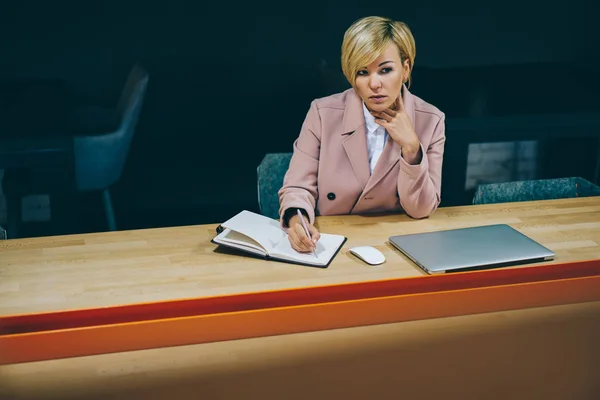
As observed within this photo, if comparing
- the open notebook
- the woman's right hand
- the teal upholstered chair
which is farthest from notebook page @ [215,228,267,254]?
the teal upholstered chair

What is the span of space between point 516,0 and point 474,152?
2.61 ft

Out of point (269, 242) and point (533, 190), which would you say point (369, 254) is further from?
point (533, 190)

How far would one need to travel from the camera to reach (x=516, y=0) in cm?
338

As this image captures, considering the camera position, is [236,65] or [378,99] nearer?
[378,99]

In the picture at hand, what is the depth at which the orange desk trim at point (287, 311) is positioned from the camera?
1647 millimetres

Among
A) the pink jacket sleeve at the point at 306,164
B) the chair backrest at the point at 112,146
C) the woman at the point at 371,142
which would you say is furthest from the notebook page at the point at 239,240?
the chair backrest at the point at 112,146

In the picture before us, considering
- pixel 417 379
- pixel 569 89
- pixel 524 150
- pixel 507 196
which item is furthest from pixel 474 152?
pixel 417 379

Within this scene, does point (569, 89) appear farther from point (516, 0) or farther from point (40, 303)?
point (40, 303)

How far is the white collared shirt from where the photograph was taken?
7.87 feet

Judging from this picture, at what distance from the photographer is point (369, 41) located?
86.8 inches

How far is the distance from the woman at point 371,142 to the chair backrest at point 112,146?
0.97m

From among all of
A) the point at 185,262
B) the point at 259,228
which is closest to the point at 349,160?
the point at 259,228

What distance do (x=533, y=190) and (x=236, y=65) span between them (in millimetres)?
1412

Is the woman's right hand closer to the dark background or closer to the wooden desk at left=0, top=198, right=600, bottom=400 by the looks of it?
the wooden desk at left=0, top=198, right=600, bottom=400
